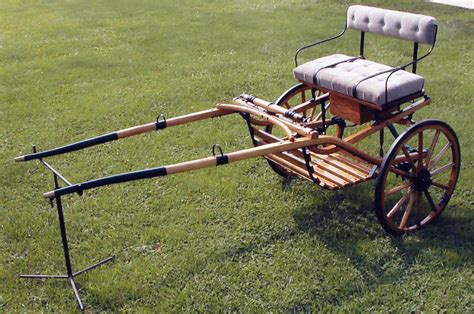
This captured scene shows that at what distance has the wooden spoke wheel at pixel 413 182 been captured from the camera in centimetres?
364

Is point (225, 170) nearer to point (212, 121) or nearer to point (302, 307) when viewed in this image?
point (212, 121)

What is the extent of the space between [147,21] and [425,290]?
7.65 m

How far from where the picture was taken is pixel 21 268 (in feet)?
12.1

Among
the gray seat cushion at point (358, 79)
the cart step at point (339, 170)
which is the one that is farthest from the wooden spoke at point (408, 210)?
the gray seat cushion at point (358, 79)

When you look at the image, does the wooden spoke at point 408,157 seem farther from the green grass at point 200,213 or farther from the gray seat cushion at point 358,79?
the green grass at point 200,213

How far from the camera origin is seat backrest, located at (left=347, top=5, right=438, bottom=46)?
396cm

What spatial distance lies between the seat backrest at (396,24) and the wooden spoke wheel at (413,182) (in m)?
0.63

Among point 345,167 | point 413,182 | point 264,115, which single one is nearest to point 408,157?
point 413,182

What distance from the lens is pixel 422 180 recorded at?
12.7 ft

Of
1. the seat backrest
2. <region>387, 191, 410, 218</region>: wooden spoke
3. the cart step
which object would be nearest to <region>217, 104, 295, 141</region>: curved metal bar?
the cart step

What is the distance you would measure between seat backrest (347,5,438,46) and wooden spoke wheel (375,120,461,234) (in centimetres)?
63

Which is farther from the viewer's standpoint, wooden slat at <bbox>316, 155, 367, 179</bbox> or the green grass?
wooden slat at <bbox>316, 155, 367, 179</bbox>

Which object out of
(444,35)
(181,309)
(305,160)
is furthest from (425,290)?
(444,35)

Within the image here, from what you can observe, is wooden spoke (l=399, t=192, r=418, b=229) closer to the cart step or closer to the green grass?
the green grass
